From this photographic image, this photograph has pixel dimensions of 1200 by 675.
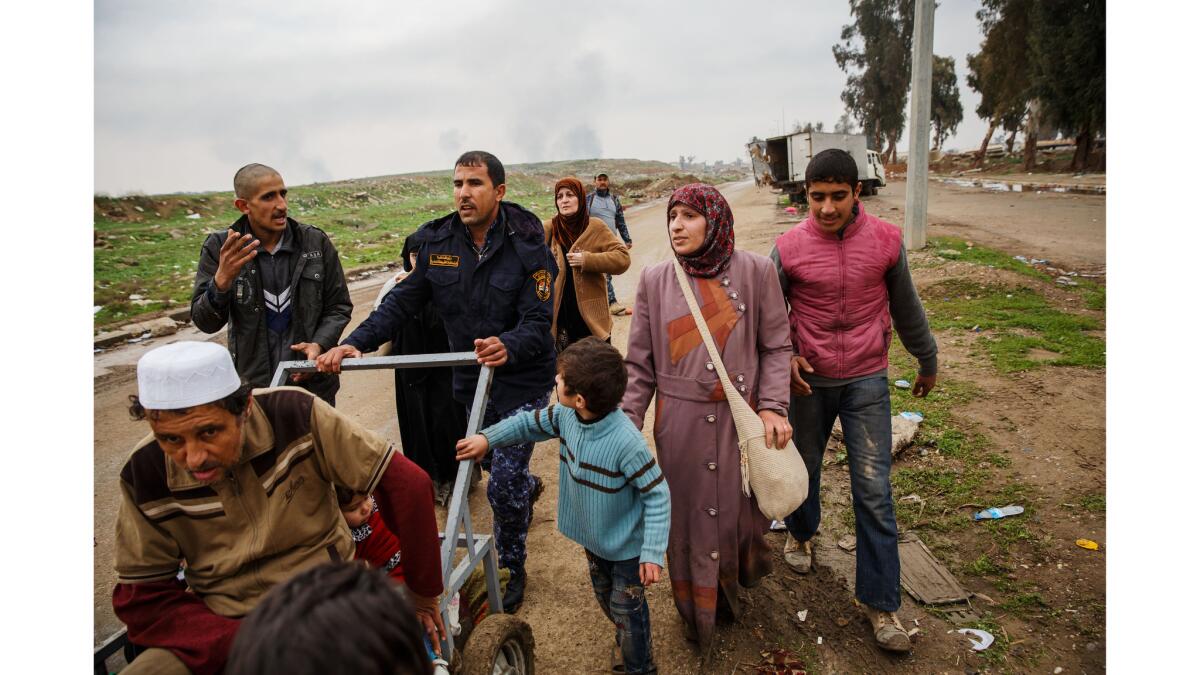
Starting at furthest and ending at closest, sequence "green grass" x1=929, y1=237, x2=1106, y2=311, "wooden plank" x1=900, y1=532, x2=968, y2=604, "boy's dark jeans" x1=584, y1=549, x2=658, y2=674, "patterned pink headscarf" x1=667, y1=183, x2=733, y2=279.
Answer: "green grass" x1=929, y1=237, x2=1106, y2=311 < "wooden plank" x1=900, y1=532, x2=968, y2=604 < "patterned pink headscarf" x1=667, y1=183, x2=733, y2=279 < "boy's dark jeans" x1=584, y1=549, x2=658, y2=674

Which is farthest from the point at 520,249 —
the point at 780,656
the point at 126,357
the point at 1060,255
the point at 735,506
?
the point at 1060,255

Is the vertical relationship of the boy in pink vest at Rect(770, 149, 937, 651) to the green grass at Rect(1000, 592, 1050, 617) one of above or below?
above

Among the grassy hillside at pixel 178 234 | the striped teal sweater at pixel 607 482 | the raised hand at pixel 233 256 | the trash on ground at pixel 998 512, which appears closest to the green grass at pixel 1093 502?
the trash on ground at pixel 998 512

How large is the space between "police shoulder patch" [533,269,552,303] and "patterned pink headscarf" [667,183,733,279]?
0.74 metres

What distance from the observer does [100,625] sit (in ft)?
11.1

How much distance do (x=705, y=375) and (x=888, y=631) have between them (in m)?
1.35

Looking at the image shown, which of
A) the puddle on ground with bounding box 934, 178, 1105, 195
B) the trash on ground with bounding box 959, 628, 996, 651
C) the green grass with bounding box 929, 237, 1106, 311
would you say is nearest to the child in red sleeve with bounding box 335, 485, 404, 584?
the trash on ground with bounding box 959, 628, 996, 651

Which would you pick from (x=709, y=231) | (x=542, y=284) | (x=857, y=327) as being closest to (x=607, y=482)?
(x=709, y=231)

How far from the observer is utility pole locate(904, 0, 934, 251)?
1084 cm

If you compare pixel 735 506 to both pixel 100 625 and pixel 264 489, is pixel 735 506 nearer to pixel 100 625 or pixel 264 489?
pixel 264 489

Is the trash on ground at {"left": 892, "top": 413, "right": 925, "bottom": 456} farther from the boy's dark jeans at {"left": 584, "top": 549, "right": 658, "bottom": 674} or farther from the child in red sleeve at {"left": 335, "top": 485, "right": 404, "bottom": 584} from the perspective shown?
the child in red sleeve at {"left": 335, "top": 485, "right": 404, "bottom": 584}

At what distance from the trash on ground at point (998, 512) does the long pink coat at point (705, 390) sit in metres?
1.87

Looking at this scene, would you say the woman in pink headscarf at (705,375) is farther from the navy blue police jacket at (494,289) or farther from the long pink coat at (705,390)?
the navy blue police jacket at (494,289)

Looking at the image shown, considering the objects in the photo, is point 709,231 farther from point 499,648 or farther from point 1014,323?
point 1014,323
